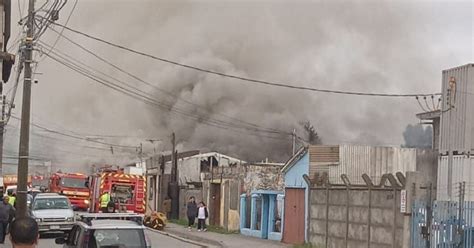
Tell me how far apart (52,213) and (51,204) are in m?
0.91

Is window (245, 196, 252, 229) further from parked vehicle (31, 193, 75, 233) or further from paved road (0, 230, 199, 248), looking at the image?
parked vehicle (31, 193, 75, 233)

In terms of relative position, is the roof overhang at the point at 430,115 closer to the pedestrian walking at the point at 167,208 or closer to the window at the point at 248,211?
the window at the point at 248,211

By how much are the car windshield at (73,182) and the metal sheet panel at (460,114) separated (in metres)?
27.5

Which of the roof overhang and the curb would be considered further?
the roof overhang

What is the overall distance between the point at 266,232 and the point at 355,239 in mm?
9077

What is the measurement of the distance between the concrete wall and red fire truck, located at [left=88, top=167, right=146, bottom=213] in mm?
13901

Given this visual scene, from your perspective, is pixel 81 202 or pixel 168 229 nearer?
pixel 168 229

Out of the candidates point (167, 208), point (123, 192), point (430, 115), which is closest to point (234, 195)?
point (123, 192)

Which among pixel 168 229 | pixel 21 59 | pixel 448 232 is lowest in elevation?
pixel 168 229

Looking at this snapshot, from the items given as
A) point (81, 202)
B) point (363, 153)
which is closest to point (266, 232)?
point (363, 153)

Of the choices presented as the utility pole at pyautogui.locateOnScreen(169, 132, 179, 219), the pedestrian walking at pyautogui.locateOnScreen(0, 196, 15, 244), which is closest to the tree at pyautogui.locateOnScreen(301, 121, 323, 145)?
the utility pole at pyautogui.locateOnScreen(169, 132, 179, 219)

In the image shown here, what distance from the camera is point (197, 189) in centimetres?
4175

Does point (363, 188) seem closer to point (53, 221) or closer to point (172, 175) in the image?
point (53, 221)

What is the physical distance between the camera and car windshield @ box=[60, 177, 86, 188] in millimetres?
44219
